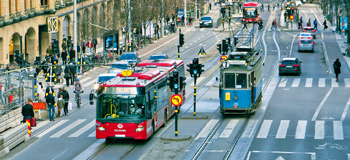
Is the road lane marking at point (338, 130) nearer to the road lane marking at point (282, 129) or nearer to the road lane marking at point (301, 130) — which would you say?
the road lane marking at point (301, 130)

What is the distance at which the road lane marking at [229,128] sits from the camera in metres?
36.6

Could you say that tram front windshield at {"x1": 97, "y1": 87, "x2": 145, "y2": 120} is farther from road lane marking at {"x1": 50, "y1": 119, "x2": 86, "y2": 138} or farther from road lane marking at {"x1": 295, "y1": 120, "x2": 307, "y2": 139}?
road lane marking at {"x1": 295, "y1": 120, "x2": 307, "y2": 139}

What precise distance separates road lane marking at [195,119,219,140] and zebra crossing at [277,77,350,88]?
1649cm

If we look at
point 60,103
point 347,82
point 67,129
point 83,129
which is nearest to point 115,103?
point 83,129

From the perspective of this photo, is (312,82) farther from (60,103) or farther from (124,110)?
(124,110)

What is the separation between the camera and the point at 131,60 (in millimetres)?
63219

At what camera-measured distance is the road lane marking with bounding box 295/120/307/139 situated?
36.0 metres

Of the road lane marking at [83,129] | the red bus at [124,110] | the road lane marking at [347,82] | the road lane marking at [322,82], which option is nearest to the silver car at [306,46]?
the road lane marking at [322,82]

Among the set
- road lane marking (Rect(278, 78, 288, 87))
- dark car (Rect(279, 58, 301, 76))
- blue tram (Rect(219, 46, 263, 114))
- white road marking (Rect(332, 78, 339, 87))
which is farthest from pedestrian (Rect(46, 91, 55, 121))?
dark car (Rect(279, 58, 301, 76))

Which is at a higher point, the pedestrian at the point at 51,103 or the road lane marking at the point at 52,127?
the pedestrian at the point at 51,103

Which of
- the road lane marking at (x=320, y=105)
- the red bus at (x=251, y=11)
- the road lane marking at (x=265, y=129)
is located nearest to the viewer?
the road lane marking at (x=265, y=129)

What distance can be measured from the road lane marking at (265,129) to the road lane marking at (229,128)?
1453mm

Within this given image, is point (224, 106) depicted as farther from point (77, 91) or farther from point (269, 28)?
point (269, 28)

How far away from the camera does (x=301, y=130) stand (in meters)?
37.8
